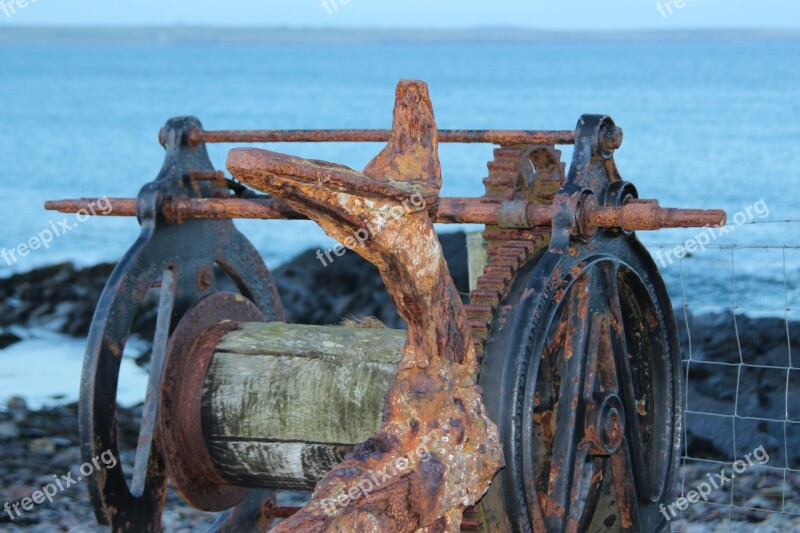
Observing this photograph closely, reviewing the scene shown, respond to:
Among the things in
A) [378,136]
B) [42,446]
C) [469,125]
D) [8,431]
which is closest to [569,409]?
[378,136]

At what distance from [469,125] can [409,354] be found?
33030 mm

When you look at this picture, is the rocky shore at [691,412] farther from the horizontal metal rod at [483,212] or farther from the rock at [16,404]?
the horizontal metal rod at [483,212]

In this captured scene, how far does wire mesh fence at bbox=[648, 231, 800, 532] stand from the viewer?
6695mm

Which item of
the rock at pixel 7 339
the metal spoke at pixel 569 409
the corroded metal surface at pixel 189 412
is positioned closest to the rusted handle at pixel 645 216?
the metal spoke at pixel 569 409

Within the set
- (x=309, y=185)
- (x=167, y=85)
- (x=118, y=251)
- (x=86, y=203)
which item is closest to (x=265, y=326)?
(x=86, y=203)

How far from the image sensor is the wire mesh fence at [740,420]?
22.0ft

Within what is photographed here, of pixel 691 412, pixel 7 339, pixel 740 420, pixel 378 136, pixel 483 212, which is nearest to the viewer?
pixel 483 212

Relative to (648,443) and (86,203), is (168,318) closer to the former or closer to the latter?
(86,203)

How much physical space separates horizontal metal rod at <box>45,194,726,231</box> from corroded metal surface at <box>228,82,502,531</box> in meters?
0.74

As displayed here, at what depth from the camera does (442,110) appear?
45.1 m

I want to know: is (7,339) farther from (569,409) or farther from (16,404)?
(569,409)

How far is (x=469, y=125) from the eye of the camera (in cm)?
3581

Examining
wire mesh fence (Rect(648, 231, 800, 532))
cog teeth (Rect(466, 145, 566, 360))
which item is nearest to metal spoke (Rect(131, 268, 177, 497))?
cog teeth (Rect(466, 145, 566, 360))

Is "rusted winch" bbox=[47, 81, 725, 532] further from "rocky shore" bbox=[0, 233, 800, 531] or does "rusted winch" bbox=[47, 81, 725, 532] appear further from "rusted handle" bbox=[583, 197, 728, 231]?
"rocky shore" bbox=[0, 233, 800, 531]
